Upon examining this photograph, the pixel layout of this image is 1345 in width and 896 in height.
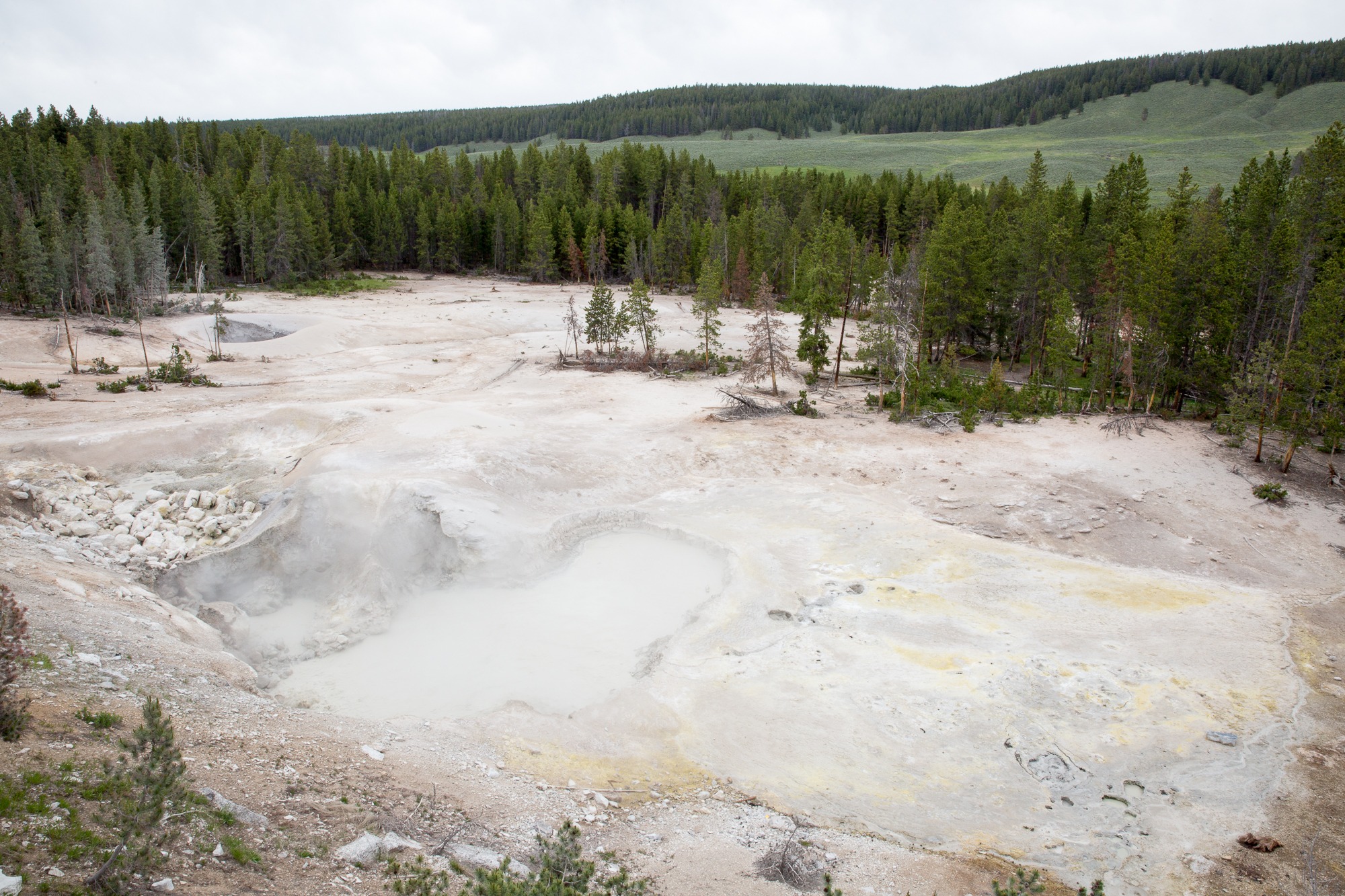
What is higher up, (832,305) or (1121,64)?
(1121,64)

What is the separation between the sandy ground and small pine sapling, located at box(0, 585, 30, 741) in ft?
1.18

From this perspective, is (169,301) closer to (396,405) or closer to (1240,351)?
(396,405)

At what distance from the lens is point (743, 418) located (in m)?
31.4

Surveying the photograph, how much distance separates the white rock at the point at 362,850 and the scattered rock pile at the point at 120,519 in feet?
39.8

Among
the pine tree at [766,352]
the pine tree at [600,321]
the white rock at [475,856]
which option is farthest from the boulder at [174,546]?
the pine tree at [600,321]

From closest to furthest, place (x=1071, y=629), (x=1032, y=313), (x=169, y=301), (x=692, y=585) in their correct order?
(x=1071, y=629), (x=692, y=585), (x=1032, y=313), (x=169, y=301)

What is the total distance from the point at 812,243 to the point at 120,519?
52.6 m

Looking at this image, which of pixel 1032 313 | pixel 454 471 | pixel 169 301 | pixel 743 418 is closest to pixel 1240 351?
pixel 1032 313

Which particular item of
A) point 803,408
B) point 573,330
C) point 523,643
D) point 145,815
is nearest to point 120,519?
point 523,643

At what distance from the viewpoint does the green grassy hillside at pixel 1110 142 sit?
127625 millimetres

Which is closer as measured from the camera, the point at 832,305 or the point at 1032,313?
the point at 832,305

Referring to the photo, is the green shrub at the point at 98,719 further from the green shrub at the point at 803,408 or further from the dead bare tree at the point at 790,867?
the green shrub at the point at 803,408

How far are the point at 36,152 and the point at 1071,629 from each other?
303 feet

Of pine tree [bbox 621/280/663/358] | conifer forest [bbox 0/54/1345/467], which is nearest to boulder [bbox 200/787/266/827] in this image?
conifer forest [bbox 0/54/1345/467]
